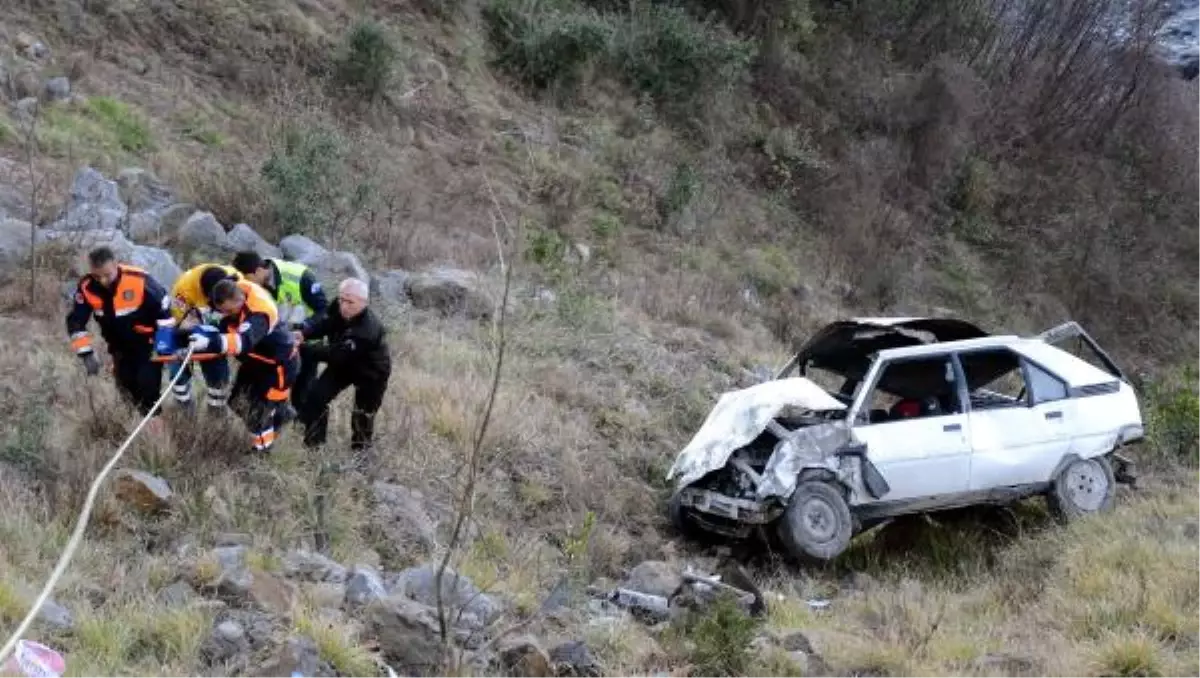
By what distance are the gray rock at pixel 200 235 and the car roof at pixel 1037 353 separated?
589 cm

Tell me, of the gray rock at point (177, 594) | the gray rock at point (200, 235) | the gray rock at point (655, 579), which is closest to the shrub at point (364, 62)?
the gray rock at point (200, 235)

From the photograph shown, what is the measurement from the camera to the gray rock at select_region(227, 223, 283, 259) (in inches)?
415

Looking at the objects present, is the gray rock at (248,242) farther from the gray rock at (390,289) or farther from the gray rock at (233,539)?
the gray rock at (233,539)

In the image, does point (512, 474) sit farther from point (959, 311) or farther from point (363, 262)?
point (959, 311)

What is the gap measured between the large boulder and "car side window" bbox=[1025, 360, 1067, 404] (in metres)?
7.62

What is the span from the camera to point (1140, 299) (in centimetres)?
2159

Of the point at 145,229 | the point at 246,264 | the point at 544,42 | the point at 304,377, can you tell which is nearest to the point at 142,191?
the point at 145,229

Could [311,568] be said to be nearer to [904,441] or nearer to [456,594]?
[456,594]

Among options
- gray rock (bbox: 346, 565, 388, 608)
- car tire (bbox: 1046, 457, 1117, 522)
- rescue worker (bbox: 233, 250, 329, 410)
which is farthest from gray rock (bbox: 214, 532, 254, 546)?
car tire (bbox: 1046, 457, 1117, 522)

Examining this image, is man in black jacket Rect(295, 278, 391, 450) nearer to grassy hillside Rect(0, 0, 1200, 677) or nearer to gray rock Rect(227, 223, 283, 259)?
grassy hillside Rect(0, 0, 1200, 677)

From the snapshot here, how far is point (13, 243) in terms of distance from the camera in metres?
9.34

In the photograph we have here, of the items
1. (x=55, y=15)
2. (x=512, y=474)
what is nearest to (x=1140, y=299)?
(x=512, y=474)

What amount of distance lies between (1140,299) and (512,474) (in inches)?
670

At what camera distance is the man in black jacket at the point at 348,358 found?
Answer: 688cm
